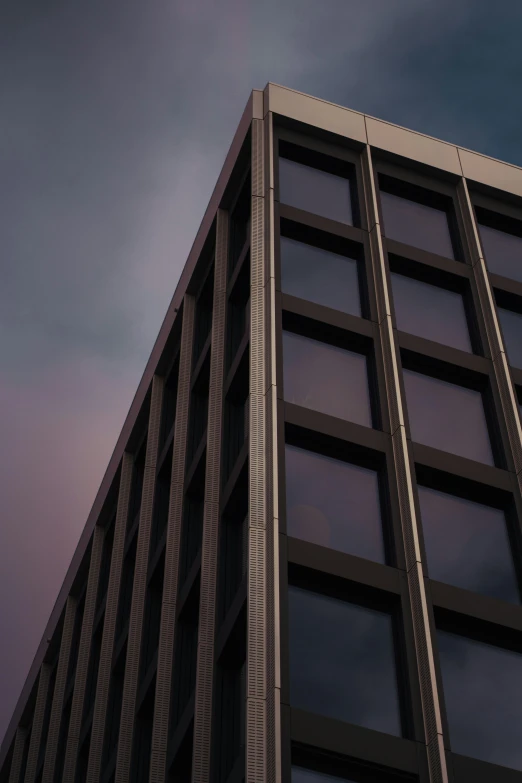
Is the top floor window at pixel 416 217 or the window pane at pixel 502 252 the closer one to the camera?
the top floor window at pixel 416 217

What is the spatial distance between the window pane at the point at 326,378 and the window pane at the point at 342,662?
266 inches

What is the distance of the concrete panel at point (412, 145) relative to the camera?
43.0 metres

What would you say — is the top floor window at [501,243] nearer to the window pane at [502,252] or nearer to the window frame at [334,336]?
the window pane at [502,252]

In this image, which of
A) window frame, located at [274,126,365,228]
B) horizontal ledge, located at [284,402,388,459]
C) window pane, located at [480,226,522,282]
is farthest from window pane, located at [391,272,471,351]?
horizontal ledge, located at [284,402,388,459]

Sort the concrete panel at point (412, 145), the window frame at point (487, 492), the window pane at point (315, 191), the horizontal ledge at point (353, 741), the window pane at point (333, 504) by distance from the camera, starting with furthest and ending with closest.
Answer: the concrete panel at point (412, 145) < the window pane at point (315, 191) < the window frame at point (487, 492) < the window pane at point (333, 504) < the horizontal ledge at point (353, 741)

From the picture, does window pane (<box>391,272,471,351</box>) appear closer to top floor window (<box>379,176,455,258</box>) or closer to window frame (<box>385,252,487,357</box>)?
window frame (<box>385,252,487,357</box>)

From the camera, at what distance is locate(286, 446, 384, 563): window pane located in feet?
99.2

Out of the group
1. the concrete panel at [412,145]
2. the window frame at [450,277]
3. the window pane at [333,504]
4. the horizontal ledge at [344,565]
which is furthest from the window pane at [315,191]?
A: the horizontal ledge at [344,565]

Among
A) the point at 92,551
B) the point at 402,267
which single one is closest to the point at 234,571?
the point at 402,267

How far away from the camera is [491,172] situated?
146 ft

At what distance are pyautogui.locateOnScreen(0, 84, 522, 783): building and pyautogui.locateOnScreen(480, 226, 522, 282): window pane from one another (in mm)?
105

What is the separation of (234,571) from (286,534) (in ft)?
15.4

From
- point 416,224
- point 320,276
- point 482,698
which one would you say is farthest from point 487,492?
point 416,224

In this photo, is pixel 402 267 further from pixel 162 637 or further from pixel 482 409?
pixel 162 637
